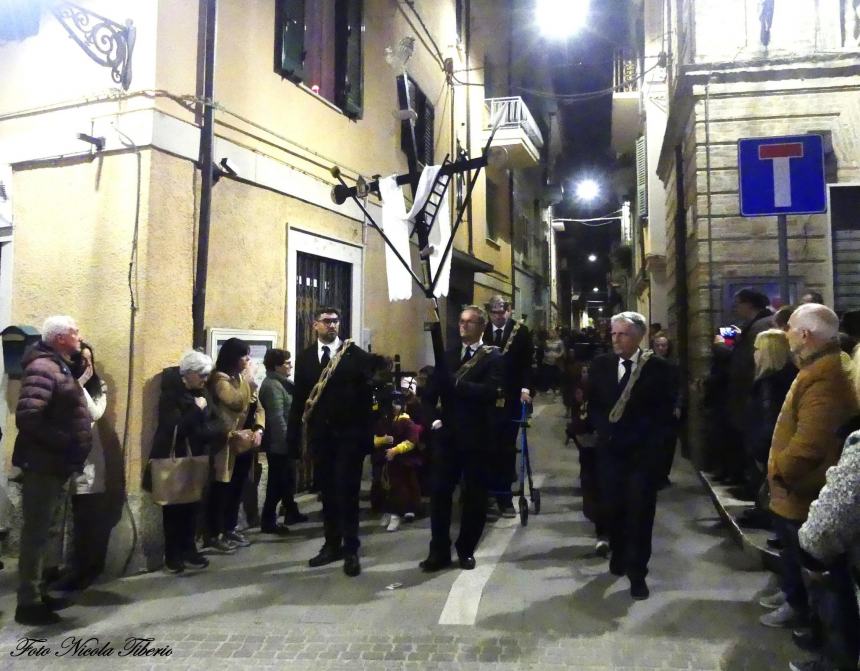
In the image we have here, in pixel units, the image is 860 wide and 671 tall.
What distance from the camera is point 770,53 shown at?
8719 mm

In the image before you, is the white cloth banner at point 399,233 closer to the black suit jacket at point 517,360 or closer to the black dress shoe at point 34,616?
the black suit jacket at point 517,360

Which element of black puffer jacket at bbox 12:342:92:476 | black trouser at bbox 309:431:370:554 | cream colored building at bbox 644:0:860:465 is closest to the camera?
black puffer jacket at bbox 12:342:92:476

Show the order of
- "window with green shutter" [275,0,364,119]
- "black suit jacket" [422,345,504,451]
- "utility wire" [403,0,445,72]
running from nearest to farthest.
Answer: "black suit jacket" [422,345,504,451] < "window with green shutter" [275,0,364,119] < "utility wire" [403,0,445,72]

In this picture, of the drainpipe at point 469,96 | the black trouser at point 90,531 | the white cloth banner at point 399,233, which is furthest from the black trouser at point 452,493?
the drainpipe at point 469,96

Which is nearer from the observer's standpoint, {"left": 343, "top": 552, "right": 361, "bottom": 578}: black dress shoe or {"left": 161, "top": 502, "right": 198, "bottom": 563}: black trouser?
{"left": 343, "top": 552, "right": 361, "bottom": 578}: black dress shoe

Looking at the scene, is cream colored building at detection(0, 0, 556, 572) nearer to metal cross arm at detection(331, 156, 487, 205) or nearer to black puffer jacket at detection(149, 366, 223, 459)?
black puffer jacket at detection(149, 366, 223, 459)

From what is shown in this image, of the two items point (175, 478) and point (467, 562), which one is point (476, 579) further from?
→ point (175, 478)

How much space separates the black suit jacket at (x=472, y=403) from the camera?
5.36 metres

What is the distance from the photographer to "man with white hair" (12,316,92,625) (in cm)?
446

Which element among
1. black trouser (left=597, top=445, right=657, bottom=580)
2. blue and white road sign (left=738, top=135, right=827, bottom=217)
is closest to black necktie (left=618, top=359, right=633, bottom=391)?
black trouser (left=597, top=445, right=657, bottom=580)

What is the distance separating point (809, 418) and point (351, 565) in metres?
3.33

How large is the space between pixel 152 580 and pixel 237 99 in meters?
4.43

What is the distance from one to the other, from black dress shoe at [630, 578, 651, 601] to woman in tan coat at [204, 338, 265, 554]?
129 inches

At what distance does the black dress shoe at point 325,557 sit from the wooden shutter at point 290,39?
4986 mm
